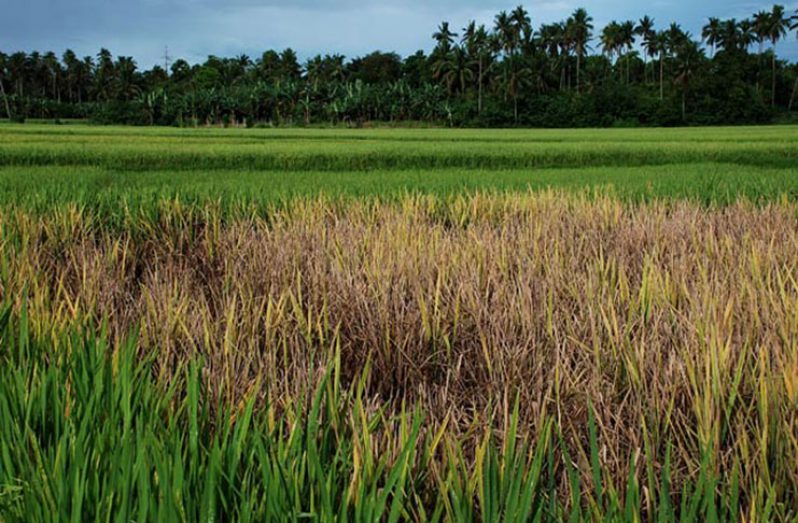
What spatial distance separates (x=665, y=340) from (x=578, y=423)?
0.63 m

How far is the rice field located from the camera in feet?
4.19

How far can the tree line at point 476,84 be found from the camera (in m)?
54.1

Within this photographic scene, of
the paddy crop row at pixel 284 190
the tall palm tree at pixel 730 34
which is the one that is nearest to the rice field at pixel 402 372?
the paddy crop row at pixel 284 190

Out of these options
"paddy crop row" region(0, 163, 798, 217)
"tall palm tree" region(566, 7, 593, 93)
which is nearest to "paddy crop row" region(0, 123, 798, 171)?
"paddy crop row" region(0, 163, 798, 217)

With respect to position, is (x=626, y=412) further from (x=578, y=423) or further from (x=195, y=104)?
(x=195, y=104)

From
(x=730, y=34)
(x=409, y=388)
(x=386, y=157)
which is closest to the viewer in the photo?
(x=409, y=388)

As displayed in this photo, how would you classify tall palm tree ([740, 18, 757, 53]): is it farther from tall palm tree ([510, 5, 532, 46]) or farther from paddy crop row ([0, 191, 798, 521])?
paddy crop row ([0, 191, 798, 521])

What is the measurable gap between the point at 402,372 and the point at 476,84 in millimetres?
68758

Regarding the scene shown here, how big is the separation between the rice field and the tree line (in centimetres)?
5125

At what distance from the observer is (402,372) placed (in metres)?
2.67

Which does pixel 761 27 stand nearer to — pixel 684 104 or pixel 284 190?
pixel 684 104

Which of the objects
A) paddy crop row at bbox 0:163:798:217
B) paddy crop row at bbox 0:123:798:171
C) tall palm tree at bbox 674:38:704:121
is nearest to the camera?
paddy crop row at bbox 0:163:798:217

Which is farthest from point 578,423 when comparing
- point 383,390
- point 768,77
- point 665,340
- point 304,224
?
point 768,77

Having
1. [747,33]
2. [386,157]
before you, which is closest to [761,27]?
[747,33]
